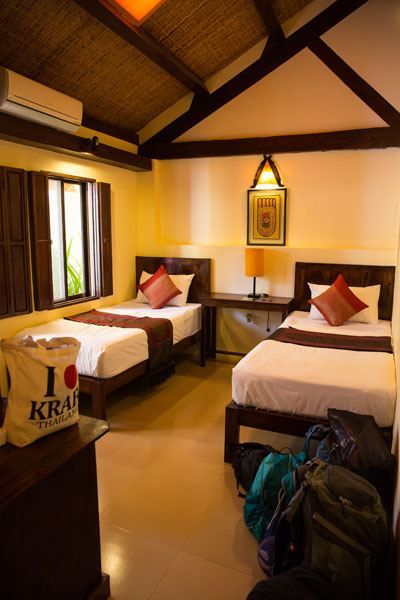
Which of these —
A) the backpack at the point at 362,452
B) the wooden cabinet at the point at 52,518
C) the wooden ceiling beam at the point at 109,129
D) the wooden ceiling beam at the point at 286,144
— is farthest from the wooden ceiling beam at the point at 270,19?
the wooden cabinet at the point at 52,518

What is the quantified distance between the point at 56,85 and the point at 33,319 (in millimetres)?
2058

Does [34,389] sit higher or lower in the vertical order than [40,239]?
lower

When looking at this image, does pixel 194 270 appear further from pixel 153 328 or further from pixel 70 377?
pixel 70 377

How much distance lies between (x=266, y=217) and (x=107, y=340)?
94.4 inches

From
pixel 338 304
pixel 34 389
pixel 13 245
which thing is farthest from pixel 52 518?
pixel 338 304

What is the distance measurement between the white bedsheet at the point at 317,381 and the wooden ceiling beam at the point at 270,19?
3079 millimetres

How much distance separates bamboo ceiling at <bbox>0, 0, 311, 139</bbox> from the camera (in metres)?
3.02

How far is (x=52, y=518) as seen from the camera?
142cm

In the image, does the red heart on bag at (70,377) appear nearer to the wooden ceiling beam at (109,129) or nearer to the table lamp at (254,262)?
the table lamp at (254,262)

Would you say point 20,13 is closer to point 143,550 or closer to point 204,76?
point 204,76

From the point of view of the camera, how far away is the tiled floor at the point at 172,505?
1858 millimetres

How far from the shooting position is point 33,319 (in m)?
3.79

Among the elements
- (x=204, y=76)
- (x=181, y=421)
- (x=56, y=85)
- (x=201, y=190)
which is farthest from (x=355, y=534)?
(x=204, y=76)

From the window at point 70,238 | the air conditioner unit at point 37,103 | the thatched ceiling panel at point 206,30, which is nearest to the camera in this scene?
the air conditioner unit at point 37,103
